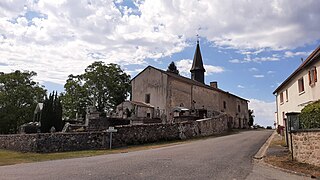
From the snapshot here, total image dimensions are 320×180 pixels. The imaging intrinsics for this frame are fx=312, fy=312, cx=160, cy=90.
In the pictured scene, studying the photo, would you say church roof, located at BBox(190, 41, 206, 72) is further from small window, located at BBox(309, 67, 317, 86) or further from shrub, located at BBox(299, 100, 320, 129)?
shrub, located at BBox(299, 100, 320, 129)

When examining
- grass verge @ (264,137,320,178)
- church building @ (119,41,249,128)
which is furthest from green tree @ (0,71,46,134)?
grass verge @ (264,137,320,178)

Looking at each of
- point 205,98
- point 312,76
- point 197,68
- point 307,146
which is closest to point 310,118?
point 307,146

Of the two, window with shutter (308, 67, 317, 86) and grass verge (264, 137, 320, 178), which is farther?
window with shutter (308, 67, 317, 86)

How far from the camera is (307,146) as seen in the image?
1243 cm

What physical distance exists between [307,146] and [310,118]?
1.13 meters

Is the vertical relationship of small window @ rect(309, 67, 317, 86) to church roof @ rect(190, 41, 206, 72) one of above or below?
below

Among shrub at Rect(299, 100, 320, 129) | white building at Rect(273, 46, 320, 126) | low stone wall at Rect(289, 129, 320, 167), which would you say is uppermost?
white building at Rect(273, 46, 320, 126)

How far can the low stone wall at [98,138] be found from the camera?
22.5 m

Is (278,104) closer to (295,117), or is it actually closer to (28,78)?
(295,117)

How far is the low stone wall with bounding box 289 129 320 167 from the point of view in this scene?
1181 centimetres

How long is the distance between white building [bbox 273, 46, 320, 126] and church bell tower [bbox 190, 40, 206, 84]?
28910 mm

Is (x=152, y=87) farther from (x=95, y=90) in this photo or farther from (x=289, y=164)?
(x=289, y=164)

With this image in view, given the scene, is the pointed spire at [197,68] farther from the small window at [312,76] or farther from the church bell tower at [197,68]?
the small window at [312,76]

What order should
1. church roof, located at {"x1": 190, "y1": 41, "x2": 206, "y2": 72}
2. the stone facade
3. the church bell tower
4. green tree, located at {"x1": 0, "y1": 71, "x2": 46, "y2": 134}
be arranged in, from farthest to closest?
church roof, located at {"x1": 190, "y1": 41, "x2": 206, "y2": 72}
the church bell tower
green tree, located at {"x1": 0, "y1": 71, "x2": 46, "y2": 134}
the stone facade
